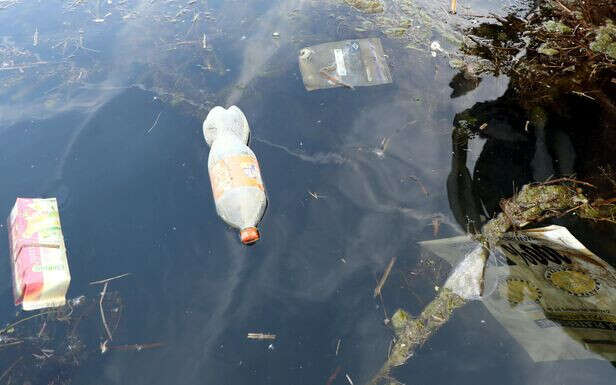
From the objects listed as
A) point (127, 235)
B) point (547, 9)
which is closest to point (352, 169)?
point (127, 235)

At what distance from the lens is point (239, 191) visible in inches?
107

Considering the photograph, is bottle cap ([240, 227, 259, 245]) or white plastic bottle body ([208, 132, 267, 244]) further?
white plastic bottle body ([208, 132, 267, 244])

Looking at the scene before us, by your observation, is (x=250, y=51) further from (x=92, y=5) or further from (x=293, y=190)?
(x=92, y=5)

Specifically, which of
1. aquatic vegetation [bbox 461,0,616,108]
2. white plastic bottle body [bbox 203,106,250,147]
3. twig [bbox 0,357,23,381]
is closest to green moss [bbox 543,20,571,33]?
aquatic vegetation [bbox 461,0,616,108]

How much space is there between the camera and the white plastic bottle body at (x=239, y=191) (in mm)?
2721

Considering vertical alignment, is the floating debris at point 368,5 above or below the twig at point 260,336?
above

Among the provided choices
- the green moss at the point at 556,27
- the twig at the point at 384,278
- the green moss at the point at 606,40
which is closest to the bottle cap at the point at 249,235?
the twig at the point at 384,278

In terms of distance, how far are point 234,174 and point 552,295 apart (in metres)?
2.03

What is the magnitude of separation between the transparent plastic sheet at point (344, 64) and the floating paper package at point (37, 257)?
2.54 metres

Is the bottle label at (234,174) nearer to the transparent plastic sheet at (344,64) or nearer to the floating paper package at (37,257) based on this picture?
the floating paper package at (37,257)

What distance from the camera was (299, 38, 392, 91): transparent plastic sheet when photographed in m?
3.88

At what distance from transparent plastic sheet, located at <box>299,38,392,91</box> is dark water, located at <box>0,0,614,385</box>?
0.14 m

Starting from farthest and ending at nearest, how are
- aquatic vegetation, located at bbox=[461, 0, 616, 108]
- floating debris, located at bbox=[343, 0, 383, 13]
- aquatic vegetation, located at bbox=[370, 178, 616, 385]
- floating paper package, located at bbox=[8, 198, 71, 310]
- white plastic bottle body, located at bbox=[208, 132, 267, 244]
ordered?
floating debris, located at bbox=[343, 0, 383, 13]
aquatic vegetation, located at bbox=[461, 0, 616, 108]
white plastic bottle body, located at bbox=[208, 132, 267, 244]
floating paper package, located at bbox=[8, 198, 71, 310]
aquatic vegetation, located at bbox=[370, 178, 616, 385]

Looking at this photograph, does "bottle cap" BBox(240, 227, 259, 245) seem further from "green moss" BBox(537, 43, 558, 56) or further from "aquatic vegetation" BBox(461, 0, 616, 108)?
"green moss" BBox(537, 43, 558, 56)
